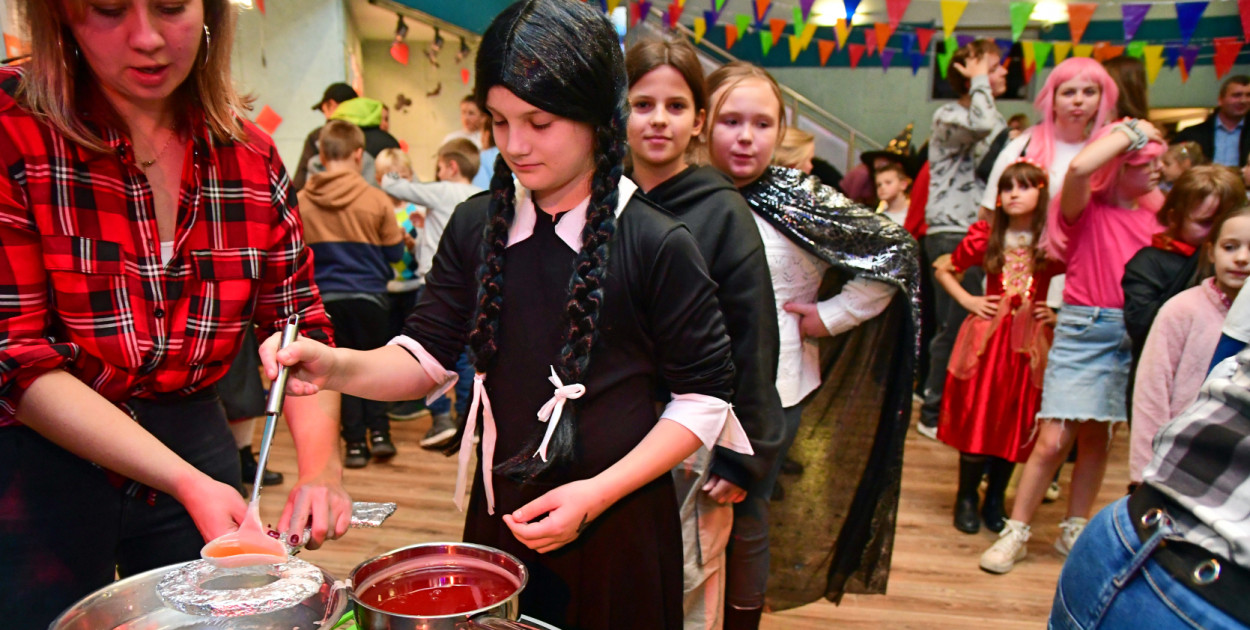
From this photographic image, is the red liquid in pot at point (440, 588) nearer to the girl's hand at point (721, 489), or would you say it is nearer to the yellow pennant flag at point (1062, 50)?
the girl's hand at point (721, 489)

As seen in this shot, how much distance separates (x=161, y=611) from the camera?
2.64 ft

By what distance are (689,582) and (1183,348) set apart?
4.93 feet

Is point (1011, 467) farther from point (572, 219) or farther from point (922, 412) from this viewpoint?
point (572, 219)

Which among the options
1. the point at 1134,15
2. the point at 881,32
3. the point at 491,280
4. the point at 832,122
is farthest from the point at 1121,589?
the point at 832,122

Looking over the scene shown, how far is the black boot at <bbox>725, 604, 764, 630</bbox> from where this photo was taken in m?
1.89

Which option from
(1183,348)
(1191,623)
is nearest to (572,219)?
(1191,623)

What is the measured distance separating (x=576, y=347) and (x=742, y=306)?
0.55 m

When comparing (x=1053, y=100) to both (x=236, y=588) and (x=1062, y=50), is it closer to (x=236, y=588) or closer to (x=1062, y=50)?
(x=236, y=588)

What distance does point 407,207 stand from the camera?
15.4ft

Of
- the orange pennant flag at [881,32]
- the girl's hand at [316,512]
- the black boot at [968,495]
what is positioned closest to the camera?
the girl's hand at [316,512]

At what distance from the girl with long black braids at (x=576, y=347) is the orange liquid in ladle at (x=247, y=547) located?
207 mm

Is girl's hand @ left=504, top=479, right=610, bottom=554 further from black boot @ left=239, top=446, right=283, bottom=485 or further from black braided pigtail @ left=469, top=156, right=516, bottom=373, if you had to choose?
black boot @ left=239, top=446, right=283, bottom=485

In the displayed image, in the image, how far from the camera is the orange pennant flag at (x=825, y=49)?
852 cm

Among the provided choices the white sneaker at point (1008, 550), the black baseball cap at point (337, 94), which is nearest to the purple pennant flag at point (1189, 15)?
the white sneaker at point (1008, 550)
